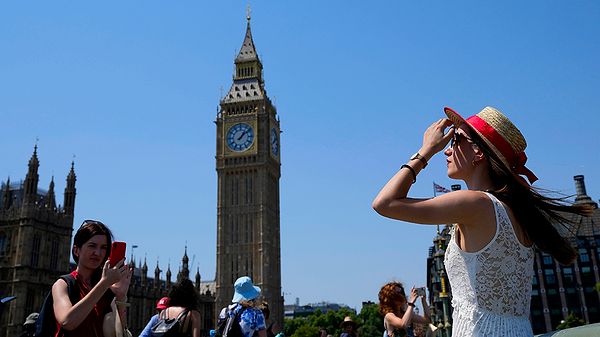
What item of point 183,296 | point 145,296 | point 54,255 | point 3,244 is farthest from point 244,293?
point 145,296

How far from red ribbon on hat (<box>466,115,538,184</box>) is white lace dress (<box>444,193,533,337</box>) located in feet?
0.90

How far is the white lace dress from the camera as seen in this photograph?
2.40 metres

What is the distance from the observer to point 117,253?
3.53 metres

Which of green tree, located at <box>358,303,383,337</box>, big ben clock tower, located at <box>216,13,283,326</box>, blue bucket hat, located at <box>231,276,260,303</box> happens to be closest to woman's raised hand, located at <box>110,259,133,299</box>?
blue bucket hat, located at <box>231,276,260,303</box>

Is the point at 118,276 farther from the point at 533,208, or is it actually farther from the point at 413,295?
the point at 413,295

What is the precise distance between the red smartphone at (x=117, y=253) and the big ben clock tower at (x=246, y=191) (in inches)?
2427

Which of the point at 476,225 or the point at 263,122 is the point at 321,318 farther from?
the point at 476,225

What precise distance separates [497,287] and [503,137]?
2.24ft

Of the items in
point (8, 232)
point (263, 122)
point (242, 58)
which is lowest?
point (8, 232)

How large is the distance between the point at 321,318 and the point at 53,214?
2164 inches

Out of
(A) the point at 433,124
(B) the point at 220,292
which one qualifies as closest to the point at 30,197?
(B) the point at 220,292

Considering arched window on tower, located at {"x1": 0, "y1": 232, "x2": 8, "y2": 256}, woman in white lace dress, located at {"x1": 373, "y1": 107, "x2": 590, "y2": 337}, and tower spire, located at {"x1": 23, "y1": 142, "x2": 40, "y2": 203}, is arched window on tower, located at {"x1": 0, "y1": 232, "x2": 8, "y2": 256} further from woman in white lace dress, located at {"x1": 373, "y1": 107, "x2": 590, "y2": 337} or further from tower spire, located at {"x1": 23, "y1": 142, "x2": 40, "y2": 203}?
woman in white lace dress, located at {"x1": 373, "y1": 107, "x2": 590, "y2": 337}

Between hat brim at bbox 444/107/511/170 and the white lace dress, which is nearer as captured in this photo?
the white lace dress

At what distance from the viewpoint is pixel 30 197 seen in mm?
41594
